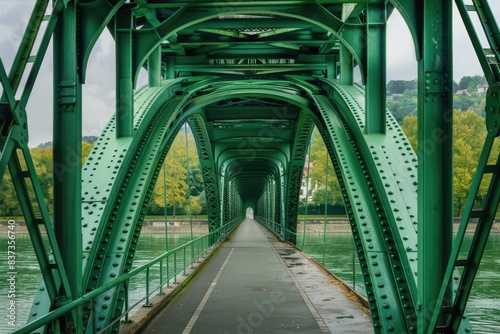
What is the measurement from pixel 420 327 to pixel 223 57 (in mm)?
10669

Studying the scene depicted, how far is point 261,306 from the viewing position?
33.2ft

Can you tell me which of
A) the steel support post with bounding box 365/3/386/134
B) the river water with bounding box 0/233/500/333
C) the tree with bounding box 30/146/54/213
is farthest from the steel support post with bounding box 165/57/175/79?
the steel support post with bounding box 365/3/386/134

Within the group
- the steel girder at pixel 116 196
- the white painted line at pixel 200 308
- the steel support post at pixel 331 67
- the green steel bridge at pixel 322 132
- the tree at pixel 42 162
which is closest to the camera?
the green steel bridge at pixel 322 132

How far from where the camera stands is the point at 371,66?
866 centimetres

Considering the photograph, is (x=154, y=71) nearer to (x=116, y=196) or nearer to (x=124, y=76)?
(x=124, y=76)

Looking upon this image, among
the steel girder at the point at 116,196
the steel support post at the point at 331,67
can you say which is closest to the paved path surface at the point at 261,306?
the steel girder at the point at 116,196

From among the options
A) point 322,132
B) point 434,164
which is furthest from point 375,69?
point 434,164

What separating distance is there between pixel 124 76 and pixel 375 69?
3.72m

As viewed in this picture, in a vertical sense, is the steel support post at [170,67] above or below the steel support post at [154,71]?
above

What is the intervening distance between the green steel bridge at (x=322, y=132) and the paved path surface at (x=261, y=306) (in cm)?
144

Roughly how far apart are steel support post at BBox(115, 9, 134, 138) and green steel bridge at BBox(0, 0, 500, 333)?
21mm

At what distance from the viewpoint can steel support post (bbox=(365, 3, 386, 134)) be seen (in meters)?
8.31

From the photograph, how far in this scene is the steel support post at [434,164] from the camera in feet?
16.8

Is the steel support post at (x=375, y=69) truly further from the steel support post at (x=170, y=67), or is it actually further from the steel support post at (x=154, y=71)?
the steel support post at (x=170, y=67)
